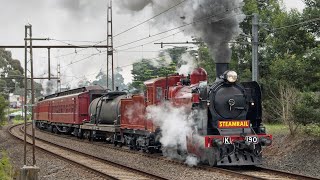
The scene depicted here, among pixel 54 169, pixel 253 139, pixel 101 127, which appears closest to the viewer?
pixel 253 139

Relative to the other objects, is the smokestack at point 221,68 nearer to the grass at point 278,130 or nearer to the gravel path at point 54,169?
the gravel path at point 54,169

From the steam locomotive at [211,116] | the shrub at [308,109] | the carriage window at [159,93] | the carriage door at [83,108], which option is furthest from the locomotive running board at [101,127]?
the shrub at [308,109]

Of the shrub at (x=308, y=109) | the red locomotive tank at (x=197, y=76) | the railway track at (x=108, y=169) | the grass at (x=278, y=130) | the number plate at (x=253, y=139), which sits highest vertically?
the red locomotive tank at (x=197, y=76)

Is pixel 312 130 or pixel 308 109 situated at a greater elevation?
pixel 308 109

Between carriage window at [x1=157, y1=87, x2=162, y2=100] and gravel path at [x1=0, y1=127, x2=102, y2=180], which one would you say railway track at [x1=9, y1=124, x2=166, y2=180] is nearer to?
gravel path at [x1=0, y1=127, x2=102, y2=180]

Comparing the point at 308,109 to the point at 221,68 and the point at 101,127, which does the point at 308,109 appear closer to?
the point at 221,68

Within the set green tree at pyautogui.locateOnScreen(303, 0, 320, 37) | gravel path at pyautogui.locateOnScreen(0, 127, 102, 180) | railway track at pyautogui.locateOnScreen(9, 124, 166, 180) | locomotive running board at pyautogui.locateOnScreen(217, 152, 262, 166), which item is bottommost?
gravel path at pyautogui.locateOnScreen(0, 127, 102, 180)

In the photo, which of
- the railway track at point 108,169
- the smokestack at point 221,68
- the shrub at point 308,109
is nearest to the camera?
the railway track at point 108,169

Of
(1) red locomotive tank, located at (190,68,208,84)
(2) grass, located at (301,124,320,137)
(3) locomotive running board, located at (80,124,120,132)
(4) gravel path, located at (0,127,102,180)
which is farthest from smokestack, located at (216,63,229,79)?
(3) locomotive running board, located at (80,124,120,132)

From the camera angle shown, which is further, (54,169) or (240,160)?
(54,169)

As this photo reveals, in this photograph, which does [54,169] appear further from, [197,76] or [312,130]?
[312,130]

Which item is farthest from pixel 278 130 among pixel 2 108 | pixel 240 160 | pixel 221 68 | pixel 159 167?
pixel 2 108

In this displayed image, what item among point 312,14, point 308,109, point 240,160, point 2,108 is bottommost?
point 240,160

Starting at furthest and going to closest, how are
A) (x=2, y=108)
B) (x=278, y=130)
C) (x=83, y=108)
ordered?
(x=2, y=108), (x=83, y=108), (x=278, y=130)
